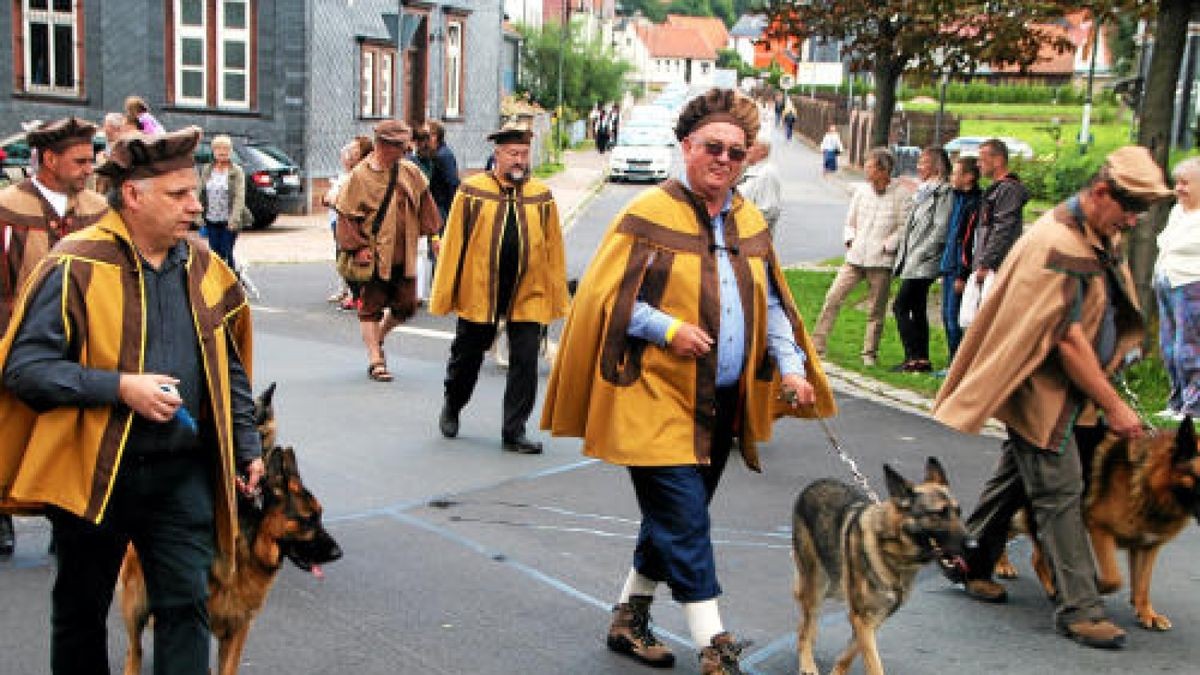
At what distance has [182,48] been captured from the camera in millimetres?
26969

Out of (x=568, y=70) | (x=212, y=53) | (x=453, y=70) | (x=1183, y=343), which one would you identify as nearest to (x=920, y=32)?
(x=1183, y=343)

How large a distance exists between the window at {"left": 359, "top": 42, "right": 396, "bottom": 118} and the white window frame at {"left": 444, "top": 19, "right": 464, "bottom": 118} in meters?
3.11

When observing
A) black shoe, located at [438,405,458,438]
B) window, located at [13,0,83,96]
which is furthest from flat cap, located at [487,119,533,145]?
window, located at [13,0,83,96]

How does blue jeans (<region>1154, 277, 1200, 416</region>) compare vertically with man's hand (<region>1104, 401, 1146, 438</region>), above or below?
below

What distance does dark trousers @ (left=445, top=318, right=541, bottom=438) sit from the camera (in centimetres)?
888

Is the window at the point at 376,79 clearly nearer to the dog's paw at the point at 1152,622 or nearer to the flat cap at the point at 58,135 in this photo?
the flat cap at the point at 58,135

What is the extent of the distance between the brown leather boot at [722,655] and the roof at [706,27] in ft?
528

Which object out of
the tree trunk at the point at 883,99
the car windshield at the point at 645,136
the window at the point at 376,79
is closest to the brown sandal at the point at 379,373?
the tree trunk at the point at 883,99

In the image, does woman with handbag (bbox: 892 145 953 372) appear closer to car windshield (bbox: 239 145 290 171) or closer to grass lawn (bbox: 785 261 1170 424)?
grass lawn (bbox: 785 261 1170 424)

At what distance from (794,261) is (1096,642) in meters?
16.7

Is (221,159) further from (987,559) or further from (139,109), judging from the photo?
(987,559)

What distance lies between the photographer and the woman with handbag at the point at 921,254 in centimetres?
1198

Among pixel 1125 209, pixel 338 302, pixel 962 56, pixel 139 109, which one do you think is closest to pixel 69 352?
pixel 1125 209

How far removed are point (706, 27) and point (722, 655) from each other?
166 m
